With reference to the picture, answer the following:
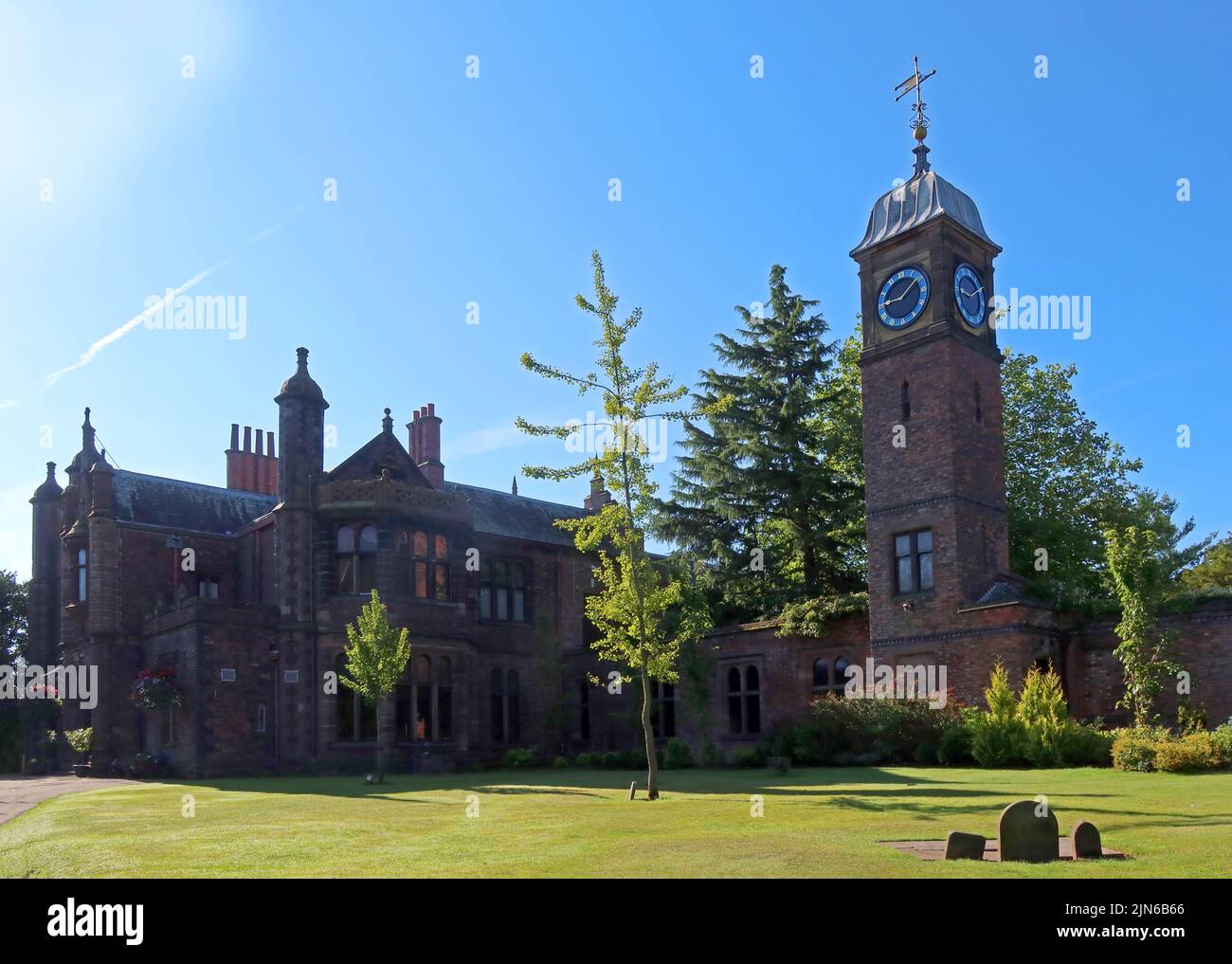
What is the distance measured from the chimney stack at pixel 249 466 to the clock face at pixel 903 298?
2561 cm

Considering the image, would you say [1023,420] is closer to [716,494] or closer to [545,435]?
[716,494]

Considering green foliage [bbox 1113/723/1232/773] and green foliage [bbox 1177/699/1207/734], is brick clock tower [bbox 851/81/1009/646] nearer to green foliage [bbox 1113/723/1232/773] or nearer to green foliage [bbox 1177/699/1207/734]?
green foliage [bbox 1177/699/1207/734]

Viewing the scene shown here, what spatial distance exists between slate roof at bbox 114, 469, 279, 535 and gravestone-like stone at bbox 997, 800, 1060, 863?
34.3 metres

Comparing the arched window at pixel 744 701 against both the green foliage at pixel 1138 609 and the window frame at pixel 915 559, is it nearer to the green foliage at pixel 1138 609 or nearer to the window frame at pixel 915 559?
the window frame at pixel 915 559

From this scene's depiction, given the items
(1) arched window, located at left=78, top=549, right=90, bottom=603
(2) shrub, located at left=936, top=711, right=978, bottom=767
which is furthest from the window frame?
(1) arched window, located at left=78, top=549, right=90, bottom=603

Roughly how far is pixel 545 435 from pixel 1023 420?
2946cm

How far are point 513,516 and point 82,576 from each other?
15.7 m

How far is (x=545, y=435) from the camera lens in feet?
72.7

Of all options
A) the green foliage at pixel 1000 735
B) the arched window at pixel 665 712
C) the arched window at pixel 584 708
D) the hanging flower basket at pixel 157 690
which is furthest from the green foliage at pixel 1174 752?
the hanging flower basket at pixel 157 690

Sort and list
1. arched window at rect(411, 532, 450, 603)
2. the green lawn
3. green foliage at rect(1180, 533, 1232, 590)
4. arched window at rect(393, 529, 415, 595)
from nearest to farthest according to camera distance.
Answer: the green lawn < arched window at rect(393, 529, 415, 595) < arched window at rect(411, 532, 450, 603) < green foliage at rect(1180, 533, 1232, 590)

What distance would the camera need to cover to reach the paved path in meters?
24.4

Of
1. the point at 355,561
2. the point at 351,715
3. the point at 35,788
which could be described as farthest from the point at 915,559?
the point at 35,788

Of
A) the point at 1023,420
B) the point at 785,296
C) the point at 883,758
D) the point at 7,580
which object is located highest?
the point at 785,296
